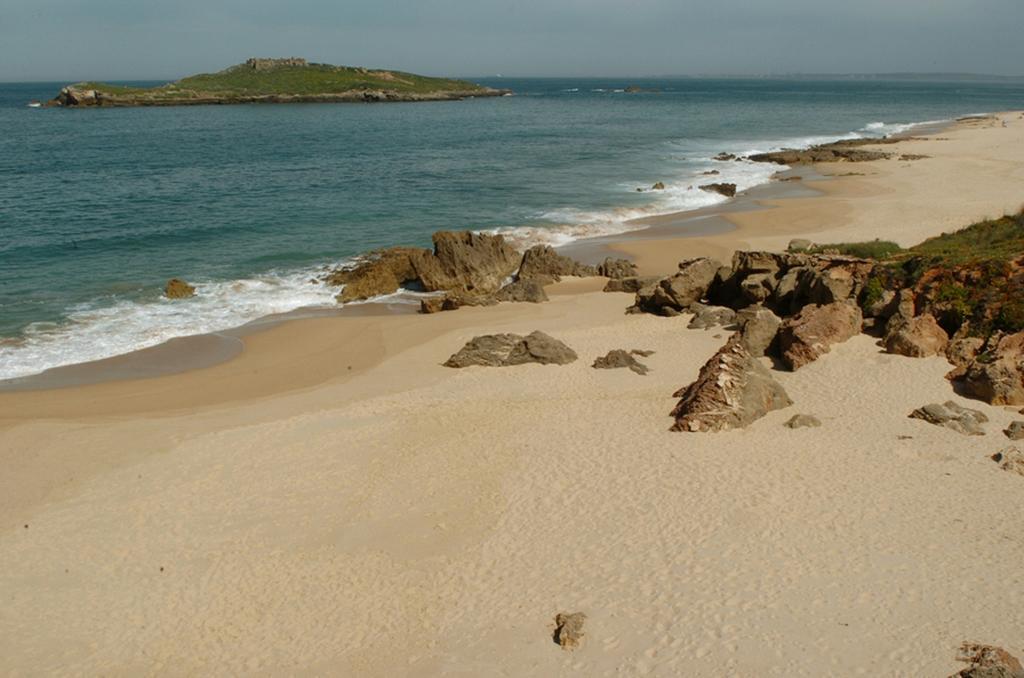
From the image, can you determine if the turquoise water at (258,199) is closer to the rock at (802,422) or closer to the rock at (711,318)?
the rock at (711,318)

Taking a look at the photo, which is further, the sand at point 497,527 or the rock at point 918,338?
the rock at point 918,338

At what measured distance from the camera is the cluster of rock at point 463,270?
2677cm

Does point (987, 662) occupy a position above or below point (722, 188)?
below

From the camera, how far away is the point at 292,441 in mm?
15305

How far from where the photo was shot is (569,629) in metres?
9.65

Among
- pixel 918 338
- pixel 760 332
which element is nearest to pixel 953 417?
pixel 918 338

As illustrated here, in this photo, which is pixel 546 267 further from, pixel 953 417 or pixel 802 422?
pixel 953 417

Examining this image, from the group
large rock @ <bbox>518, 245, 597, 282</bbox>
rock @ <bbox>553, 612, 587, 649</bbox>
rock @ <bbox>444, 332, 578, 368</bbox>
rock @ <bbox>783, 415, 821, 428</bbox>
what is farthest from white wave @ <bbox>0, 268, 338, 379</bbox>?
rock @ <bbox>553, 612, 587, 649</bbox>

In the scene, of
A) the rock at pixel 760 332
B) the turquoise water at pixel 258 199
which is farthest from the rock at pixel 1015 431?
the turquoise water at pixel 258 199

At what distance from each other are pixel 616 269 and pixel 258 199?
73.8ft

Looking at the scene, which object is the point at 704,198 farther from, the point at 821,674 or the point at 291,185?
the point at 821,674

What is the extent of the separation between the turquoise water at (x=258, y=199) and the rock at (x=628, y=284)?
9192 mm

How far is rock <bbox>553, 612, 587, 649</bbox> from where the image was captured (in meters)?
9.54

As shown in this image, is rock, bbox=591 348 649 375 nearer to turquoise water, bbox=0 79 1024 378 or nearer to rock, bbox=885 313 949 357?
rock, bbox=885 313 949 357
